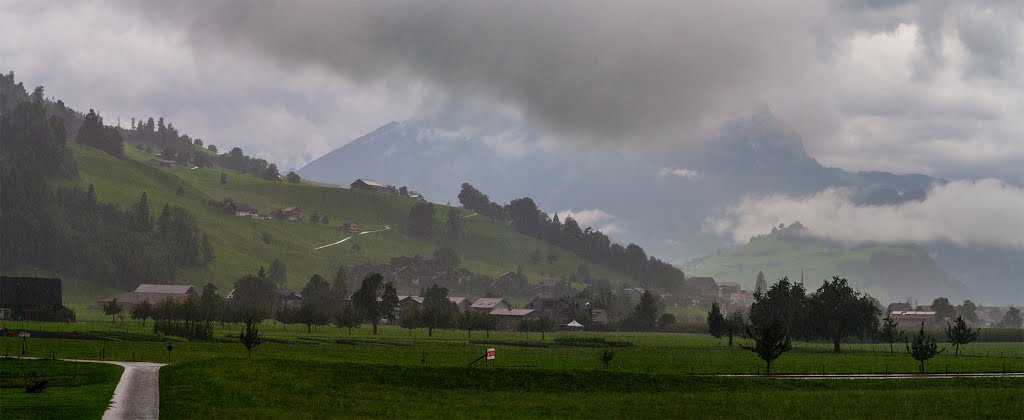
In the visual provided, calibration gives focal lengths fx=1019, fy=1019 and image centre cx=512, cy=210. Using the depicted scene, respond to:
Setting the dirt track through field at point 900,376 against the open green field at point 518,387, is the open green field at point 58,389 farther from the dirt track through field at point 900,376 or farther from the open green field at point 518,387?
the dirt track through field at point 900,376

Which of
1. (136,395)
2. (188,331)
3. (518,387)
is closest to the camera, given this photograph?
(136,395)

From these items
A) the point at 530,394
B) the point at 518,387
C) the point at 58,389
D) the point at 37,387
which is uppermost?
the point at 37,387

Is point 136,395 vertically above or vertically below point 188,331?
below

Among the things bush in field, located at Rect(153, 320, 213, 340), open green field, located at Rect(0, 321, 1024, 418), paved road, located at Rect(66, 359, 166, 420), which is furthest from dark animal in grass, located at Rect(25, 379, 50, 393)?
bush in field, located at Rect(153, 320, 213, 340)

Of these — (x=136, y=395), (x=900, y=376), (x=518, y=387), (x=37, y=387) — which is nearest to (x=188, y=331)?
(x=518, y=387)

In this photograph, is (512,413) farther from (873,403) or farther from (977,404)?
(977,404)

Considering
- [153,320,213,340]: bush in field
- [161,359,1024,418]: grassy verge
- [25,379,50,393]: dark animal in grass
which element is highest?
[153,320,213,340]: bush in field

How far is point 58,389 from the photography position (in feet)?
259

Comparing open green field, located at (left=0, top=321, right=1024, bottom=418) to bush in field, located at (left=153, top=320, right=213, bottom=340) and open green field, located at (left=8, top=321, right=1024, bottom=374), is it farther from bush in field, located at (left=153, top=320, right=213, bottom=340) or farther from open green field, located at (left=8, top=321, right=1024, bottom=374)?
bush in field, located at (left=153, top=320, right=213, bottom=340)

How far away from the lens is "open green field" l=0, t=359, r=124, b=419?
6425 cm

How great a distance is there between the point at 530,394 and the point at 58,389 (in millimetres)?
38700

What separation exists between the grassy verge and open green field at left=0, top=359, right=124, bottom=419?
4680 millimetres

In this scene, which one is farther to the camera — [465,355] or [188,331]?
[188,331]

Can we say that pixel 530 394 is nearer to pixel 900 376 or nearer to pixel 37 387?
pixel 37 387
